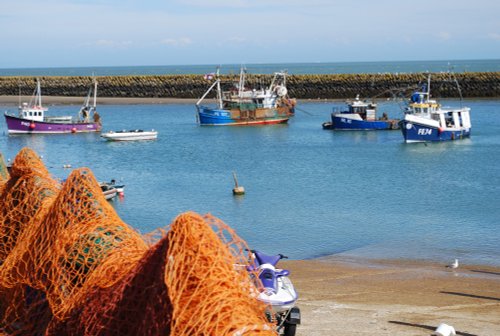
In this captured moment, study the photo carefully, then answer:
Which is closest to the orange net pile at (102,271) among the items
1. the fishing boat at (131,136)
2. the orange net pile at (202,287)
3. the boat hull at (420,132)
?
the orange net pile at (202,287)

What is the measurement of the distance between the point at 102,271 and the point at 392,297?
8020 mm

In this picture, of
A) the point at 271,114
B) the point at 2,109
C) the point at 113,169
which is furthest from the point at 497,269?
the point at 2,109

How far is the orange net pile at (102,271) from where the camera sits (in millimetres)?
6074

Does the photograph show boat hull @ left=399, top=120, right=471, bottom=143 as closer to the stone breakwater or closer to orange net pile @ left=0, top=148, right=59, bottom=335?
the stone breakwater

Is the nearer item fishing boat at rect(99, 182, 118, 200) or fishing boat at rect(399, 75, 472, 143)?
fishing boat at rect(99, 182, 118, 200)

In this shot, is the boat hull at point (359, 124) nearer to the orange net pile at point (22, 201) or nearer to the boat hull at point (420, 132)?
the boat hull at point (420, 132)

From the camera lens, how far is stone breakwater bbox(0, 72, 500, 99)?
290 ft

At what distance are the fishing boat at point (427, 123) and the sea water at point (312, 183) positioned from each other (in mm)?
726

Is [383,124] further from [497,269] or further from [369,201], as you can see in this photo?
[497,269]

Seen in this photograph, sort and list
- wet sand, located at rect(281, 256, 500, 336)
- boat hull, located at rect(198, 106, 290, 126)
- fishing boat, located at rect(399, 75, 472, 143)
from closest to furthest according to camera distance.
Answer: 1. wet sand, located at rect(281, 256, 500, 336)
2. fishing boat, located at rect(399, 75, 472, 143)
3. boat hull, located at rect(198, 106, 290, 126)

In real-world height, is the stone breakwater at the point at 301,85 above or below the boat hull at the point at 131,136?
above

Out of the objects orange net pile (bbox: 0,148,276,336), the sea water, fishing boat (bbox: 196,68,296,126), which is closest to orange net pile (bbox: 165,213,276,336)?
orange net pile (bbox: 0,148,276,336)

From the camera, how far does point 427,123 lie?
51.2m

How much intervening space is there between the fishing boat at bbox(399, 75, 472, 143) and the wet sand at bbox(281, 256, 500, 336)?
105ft
